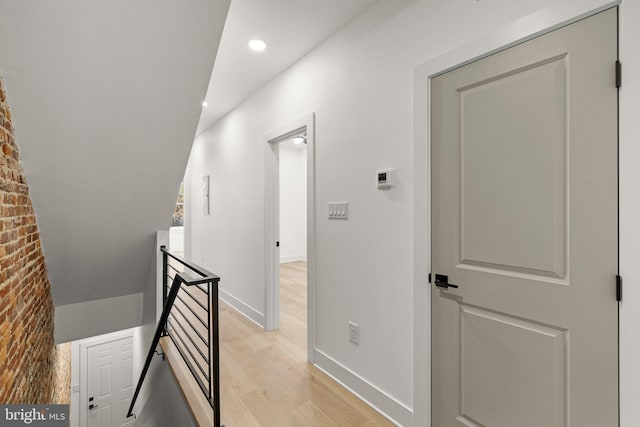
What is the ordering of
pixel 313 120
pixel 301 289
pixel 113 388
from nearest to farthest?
pixel 313 120 → pixel 301 289 → pixel 113 388

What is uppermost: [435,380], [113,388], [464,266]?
[464,266]

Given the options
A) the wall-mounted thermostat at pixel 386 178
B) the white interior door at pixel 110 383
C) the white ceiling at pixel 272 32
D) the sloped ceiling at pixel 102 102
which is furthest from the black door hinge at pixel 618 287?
the white interior door at pixel 110 383

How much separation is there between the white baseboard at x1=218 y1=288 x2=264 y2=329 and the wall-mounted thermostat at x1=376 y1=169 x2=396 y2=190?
6.83ft

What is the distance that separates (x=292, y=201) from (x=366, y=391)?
5403 mm

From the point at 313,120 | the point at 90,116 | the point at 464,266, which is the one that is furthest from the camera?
the point at 313,120

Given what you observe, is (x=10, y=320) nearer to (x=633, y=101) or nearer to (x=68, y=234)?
(x=68, y=234)

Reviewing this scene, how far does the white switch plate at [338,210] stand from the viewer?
7.25 feet

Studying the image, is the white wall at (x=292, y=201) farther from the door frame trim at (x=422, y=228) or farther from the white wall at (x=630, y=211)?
the white wall at (x=630, y=211)

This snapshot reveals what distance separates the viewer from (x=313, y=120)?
2.52 metres

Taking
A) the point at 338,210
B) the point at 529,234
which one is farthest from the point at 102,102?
the point at 529,234

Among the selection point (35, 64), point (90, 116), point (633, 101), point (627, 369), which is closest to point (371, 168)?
point (633, 101)

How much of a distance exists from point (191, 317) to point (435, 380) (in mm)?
3016

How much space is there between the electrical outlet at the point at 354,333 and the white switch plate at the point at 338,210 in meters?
0.79

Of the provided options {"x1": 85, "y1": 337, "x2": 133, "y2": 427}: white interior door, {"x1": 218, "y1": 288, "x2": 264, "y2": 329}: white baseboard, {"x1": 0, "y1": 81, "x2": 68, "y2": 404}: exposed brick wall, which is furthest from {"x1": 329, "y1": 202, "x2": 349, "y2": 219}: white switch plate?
{"x1": 85, "y1": 337, "x2": 133, "y2": 427}: white interior door
